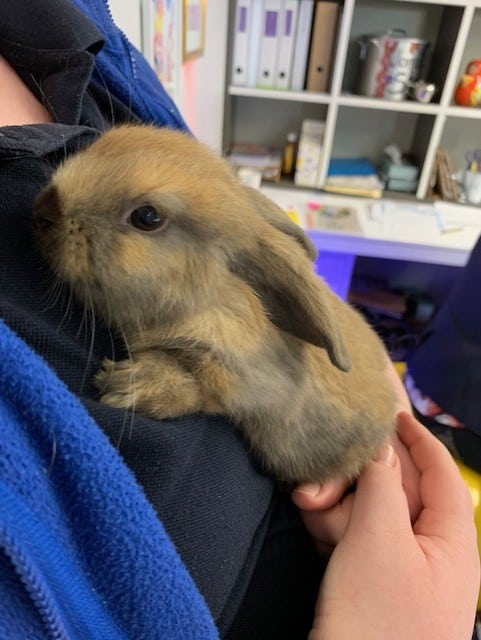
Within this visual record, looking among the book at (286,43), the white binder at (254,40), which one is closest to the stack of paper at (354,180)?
the book at (286,43)

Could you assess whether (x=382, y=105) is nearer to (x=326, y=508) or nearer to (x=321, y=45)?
(x=321, y=45)

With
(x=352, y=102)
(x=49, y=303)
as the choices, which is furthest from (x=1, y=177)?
(x=352, y=102)

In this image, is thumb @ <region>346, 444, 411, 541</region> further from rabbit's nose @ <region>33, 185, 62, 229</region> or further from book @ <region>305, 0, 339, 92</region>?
book @ <region>305, 0, 339, 92</region>

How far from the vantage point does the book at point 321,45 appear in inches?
103

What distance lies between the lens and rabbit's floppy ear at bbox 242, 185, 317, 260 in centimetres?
85

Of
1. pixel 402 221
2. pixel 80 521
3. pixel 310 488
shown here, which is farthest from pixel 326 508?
pixel 402 221

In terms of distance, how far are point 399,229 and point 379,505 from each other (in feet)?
6.32

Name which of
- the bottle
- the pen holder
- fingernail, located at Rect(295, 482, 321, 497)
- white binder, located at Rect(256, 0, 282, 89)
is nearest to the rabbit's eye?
fingernail, located at Rect(295, 482, 321, 497)

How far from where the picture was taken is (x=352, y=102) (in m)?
2.71

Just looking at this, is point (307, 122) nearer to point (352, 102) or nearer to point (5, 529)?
point (352, 102)

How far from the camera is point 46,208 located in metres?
0.59

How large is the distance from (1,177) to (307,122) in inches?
102

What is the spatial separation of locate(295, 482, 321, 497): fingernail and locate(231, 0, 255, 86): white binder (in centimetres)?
244

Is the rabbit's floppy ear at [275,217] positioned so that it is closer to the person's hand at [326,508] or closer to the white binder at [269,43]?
the person's hand at [326,508]
